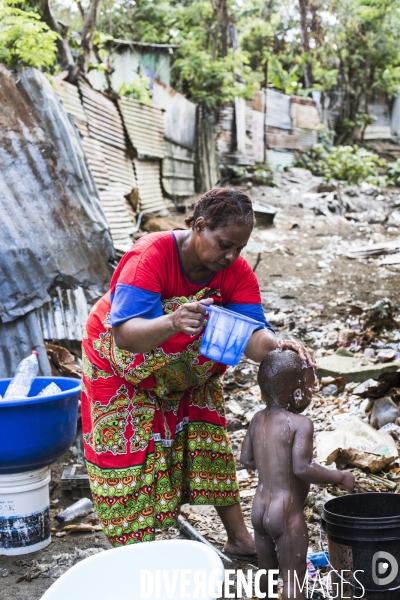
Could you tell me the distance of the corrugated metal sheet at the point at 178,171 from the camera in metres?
11.9

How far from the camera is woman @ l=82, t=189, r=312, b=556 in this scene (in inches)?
95.5

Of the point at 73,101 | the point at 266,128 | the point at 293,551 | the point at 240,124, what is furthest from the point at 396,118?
the point at 293,551

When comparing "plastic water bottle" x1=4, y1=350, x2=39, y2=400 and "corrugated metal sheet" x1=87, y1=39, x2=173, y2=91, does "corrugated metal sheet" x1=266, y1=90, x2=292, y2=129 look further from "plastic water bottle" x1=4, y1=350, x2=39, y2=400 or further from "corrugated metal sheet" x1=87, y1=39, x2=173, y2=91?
"plastic water bottle" x1=4, y1=350, x2=39, y2=400

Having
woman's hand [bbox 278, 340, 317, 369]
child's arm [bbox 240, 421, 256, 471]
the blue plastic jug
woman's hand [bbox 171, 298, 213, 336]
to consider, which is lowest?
child's arm [bbox 240, 421, 256, 471]

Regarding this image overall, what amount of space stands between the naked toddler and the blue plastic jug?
0.52 ft

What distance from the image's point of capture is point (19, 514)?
10.6 feet

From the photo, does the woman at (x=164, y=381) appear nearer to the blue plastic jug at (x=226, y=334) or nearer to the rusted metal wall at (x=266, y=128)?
the blue plastic jug at (x=226, y=334)

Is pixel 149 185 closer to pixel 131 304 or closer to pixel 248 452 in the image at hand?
pixel 131 304

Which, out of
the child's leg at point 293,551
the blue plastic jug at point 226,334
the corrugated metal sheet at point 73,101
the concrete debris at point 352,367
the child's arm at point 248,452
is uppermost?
the corrugated metal sheet at point 73,101

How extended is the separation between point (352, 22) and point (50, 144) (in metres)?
17.0

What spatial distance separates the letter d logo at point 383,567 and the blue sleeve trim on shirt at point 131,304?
114 centimetres

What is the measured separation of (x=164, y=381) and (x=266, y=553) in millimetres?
780

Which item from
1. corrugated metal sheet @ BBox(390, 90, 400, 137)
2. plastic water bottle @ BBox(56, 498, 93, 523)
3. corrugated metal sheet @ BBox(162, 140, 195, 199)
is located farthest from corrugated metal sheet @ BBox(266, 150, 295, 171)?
plastic water bottle @ BBox(56, 498, 93, 523)

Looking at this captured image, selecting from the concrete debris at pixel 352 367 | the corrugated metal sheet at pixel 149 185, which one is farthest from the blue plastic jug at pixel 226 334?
the corrugated metal sheet at pixel 149 185
